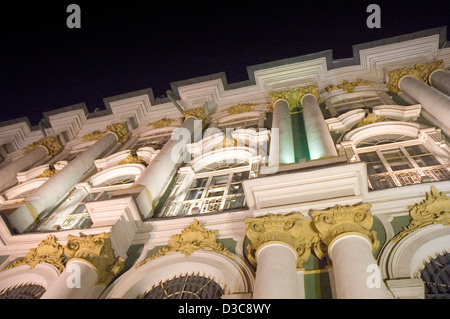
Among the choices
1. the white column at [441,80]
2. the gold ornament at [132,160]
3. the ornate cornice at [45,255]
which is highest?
the white column at [441,80]

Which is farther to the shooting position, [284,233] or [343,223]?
[284,233]

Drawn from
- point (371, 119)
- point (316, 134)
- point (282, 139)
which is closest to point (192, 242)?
point (282, 139)

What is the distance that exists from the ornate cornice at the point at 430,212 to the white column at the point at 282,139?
126 inches

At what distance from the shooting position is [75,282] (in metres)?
6.90

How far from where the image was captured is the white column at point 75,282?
22.0 ft

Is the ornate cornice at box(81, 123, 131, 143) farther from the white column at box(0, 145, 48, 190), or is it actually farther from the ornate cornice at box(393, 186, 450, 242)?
the ornate cornice at box(393, 186, 450, 242)

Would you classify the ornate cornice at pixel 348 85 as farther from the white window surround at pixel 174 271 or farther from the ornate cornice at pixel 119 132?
the white window surround at pixel 174 271

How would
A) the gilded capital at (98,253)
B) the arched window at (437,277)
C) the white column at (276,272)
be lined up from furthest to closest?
the gilded capital at (98,253), the arched window at (437,277), the white column at (276,272)

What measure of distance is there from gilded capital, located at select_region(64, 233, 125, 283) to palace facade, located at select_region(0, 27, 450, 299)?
1.3 inches

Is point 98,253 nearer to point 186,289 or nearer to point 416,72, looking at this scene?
point 186,289

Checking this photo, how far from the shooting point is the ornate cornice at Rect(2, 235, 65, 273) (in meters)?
8.62

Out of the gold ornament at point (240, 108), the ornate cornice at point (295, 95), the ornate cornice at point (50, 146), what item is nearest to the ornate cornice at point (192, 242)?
the ornate cornice at point (295, 95)

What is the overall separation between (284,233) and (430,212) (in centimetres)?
319

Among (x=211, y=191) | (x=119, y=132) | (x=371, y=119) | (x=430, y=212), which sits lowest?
(x=430, y=212)
